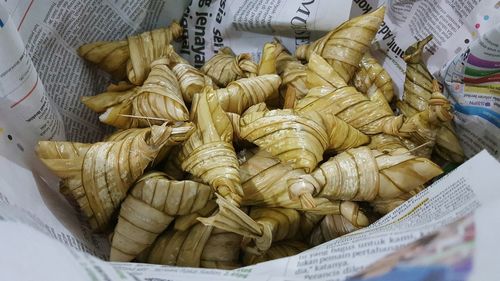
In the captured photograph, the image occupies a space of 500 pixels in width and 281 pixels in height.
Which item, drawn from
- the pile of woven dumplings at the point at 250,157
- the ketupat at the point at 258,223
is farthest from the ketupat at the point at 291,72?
the ketupat at the point at 258,223

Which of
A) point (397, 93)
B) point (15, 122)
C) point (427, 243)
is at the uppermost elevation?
point (427, 243)

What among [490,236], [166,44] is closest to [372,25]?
[166,44]

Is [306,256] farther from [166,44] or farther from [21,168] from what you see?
[166,44]

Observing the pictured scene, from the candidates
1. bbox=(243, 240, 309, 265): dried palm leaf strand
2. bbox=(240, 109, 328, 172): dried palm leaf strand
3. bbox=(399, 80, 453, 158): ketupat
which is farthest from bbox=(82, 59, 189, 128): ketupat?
bbox=(399, 80, 453, 158): ketupat

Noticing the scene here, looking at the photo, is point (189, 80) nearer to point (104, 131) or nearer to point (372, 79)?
point (104, 131)

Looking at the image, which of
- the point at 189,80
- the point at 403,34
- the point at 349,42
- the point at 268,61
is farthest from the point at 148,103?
the point at 403,34

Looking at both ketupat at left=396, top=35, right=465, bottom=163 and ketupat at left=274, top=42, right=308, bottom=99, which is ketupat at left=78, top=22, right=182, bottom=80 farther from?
ketupat at left=396, top=35, right=465, bottom=163
